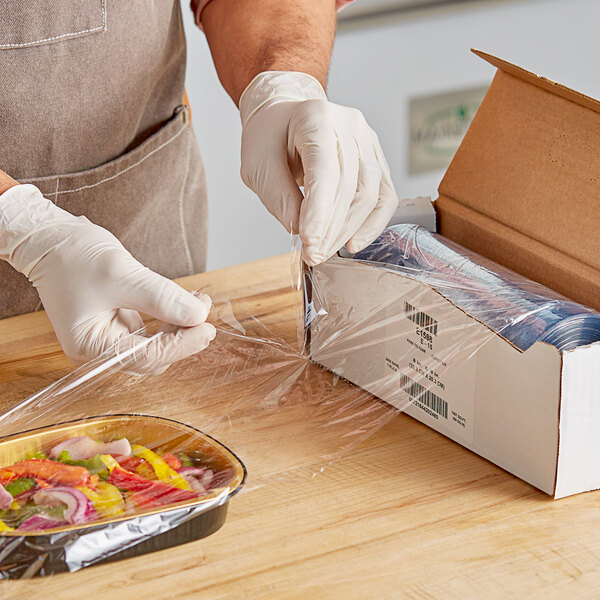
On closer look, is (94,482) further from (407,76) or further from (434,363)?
(407,76)

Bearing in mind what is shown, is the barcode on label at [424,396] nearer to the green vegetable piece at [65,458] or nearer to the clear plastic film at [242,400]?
the clear plastic film at [242,400]

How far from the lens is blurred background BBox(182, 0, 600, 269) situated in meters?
2.53

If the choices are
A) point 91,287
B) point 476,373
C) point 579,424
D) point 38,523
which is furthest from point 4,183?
point 579,424

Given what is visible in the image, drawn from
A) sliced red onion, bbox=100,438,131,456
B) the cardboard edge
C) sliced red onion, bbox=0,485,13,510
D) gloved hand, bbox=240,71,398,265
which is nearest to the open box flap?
the cardboard edge

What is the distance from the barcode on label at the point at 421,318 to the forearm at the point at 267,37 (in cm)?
46

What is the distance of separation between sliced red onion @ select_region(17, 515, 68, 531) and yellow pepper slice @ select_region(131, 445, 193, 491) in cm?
10

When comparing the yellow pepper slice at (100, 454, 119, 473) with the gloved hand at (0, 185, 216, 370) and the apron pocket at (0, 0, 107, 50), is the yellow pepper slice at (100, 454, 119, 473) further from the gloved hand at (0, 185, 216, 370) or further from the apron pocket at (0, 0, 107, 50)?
the apron pocket at (0, 0, 107, 50)

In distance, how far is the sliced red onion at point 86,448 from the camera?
0.78 meters

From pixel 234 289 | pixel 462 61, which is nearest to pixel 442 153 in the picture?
pixel 462 61

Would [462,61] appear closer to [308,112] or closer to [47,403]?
[308,112]

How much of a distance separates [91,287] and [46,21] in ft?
1.58

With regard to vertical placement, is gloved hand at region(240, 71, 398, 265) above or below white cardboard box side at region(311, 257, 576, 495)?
above

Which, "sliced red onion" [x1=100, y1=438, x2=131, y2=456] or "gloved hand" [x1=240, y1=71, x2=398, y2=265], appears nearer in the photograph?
"sliced red onion" [x1=100, y1=438, x2=131, y2=456]

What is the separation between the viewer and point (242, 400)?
0.87 meters
